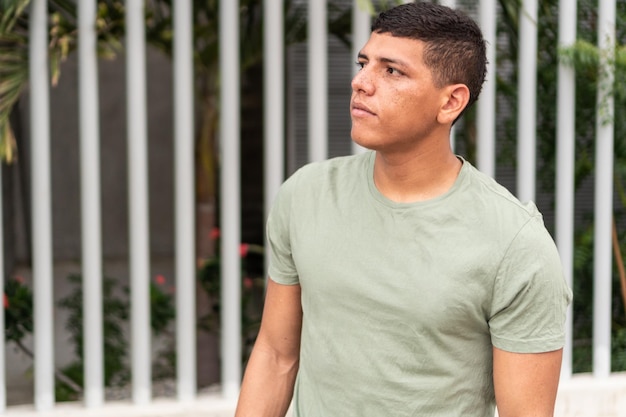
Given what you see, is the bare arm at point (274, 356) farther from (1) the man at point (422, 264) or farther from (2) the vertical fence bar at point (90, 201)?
(2) the vertical fence bar at point (90, 201)

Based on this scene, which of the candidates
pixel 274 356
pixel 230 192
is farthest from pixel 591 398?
pixel 274 356

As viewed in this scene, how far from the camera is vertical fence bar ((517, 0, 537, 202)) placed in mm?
3775

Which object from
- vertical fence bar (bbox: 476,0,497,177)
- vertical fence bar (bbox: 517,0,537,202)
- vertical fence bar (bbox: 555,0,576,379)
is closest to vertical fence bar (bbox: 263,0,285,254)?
vertical fence bar (bbox: 476,0,497,177)

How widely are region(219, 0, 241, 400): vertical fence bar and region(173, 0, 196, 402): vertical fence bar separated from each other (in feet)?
0.35

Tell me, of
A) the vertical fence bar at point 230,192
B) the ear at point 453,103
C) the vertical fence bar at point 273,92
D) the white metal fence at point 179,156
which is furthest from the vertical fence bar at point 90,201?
the ear at point 453,103

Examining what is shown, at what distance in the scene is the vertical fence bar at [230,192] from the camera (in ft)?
11.7

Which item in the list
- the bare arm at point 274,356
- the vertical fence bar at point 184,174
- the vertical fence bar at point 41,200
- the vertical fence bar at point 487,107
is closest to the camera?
the bare arm at point 274,356

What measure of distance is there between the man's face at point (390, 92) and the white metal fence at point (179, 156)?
78.0 inches

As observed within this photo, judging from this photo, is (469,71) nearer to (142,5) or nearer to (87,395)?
(142,5)

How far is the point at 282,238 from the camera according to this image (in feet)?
5.65

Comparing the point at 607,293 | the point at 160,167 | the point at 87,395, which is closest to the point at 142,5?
the point at 87,395

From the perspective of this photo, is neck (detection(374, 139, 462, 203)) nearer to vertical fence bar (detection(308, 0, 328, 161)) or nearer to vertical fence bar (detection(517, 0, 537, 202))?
vertical fence bar (detection(308, 0, 328, 161))

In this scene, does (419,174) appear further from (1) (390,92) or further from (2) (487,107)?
(2) (487,107)

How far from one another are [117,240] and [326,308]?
668 centimetres
